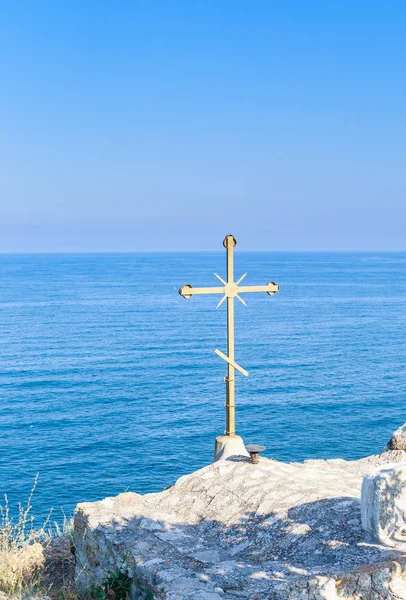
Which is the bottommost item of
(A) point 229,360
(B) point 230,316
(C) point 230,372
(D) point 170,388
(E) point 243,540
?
(D) point 170,388

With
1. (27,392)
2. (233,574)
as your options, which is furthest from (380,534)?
(27,392)

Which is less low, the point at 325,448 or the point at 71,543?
the point at 71,543

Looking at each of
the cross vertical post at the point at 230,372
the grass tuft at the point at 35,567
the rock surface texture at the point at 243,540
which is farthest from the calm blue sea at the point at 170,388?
the rock surface texture at the point at 243,540

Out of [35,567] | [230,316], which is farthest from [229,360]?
[35,567]

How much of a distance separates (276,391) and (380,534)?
33.7 meters

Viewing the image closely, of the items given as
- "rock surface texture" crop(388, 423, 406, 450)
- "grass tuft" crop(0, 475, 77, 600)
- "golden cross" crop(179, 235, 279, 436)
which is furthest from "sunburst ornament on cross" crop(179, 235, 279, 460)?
"rock surface texture" crop(388, 423, 406, 450)

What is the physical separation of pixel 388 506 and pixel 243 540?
6.91ft

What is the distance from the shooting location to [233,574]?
735 centimetres

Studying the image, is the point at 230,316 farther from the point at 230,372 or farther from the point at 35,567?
the point at 35,567

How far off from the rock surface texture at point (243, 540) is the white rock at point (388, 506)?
0.60 ft

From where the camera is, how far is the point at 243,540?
333 inches

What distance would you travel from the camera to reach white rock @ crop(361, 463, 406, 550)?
7305 mm

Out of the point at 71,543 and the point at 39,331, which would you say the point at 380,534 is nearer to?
the point at 71,543

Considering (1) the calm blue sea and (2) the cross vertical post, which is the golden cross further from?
(1) the calm blue sea
